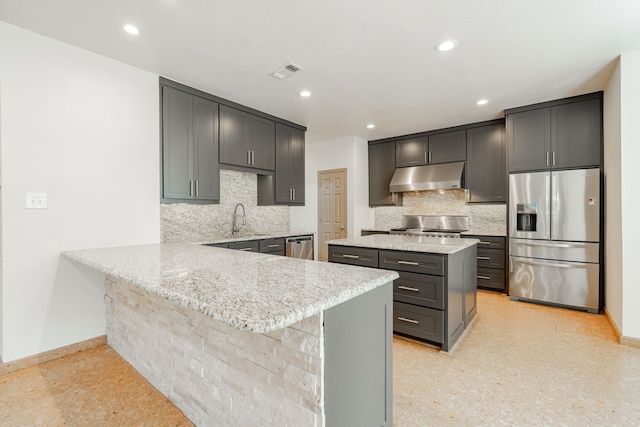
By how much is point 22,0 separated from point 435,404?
3685mm

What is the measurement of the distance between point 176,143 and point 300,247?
83.3 inches

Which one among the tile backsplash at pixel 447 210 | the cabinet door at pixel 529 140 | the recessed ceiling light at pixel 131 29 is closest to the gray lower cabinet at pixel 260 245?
the recessed ceiling light at pixel 131 29

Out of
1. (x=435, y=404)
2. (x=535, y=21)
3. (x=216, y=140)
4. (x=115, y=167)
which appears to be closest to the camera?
(x=435, y=404)

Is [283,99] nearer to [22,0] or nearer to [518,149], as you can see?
[22,0]

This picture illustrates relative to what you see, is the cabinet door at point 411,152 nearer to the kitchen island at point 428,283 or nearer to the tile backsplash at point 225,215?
the tile backsplash at point 225,215

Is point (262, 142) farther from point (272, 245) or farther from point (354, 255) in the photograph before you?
point (354, 255)

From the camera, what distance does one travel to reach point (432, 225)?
5.38m

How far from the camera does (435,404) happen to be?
1864 mm

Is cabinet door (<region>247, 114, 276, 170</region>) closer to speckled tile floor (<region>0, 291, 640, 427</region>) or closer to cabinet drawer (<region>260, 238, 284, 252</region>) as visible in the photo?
cabinet drawer (<region>260, 238, 284, 252</region>)

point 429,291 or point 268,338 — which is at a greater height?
point 268,338

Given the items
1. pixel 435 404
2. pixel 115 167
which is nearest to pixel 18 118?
pixel 115 167

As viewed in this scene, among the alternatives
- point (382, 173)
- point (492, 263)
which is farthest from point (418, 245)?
point (382, 173)

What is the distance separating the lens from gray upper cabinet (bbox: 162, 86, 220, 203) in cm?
313

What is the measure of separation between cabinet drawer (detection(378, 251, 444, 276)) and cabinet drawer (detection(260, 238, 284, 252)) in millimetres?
1652
